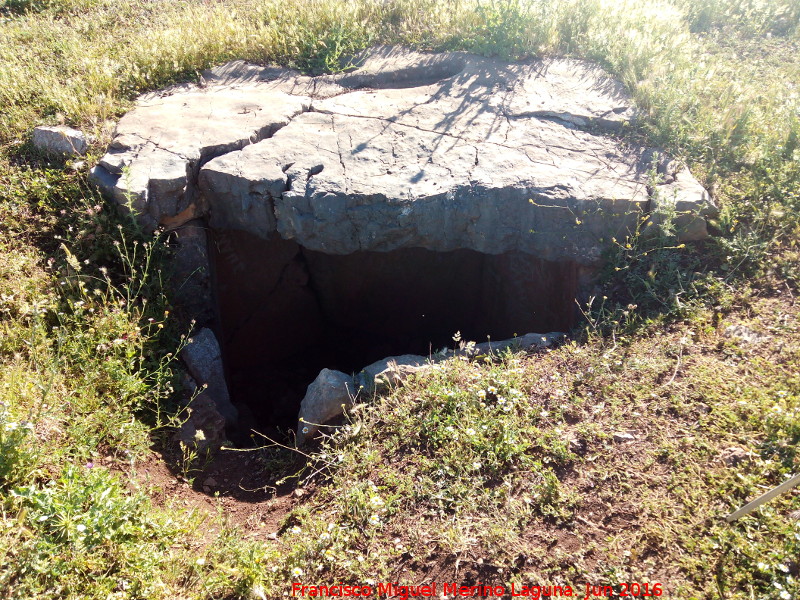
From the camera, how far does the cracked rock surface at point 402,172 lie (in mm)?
3824

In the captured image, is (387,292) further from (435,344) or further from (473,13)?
(473,13)

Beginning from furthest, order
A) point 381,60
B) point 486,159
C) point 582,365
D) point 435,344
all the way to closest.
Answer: point 435,344, point 381,60, point 486,159, point 582,365

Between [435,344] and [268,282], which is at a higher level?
[268,282]

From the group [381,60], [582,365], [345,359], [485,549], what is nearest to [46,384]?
[485,549]

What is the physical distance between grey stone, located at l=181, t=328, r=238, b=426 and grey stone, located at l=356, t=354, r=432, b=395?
3.38ft

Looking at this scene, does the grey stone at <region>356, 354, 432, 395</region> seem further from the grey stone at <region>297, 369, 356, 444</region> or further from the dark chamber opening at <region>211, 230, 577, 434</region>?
the dark chamber opening at <region>211, 230, 577, 434</region>

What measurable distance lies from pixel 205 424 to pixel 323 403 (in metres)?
0.83

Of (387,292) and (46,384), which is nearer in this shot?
(46,384)

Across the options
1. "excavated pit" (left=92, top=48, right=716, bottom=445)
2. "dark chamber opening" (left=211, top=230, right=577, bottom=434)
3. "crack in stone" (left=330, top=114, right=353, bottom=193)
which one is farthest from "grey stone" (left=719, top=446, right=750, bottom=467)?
"crack in stone" (left=330, top=114, right=353, bottom=193)

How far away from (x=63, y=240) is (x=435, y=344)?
3261 mm

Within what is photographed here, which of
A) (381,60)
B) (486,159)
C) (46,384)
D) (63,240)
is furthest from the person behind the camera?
(381,60)

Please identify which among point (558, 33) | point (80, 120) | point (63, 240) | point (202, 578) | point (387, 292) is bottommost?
point (387, 292)

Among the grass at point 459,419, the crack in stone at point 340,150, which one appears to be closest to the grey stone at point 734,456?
the grass at point 459,419

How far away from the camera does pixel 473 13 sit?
5348 millimetres
